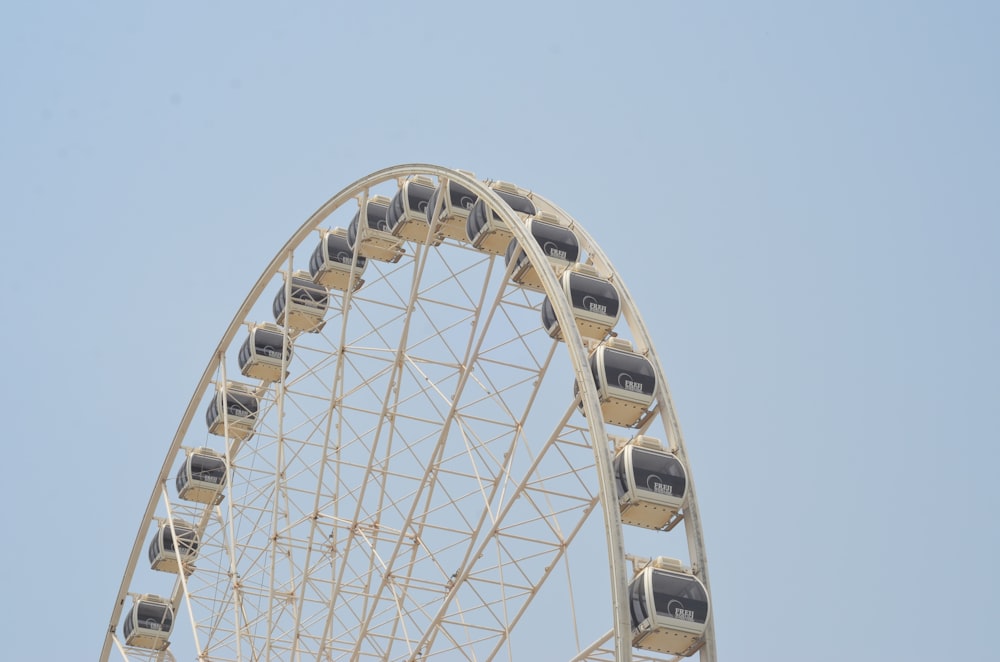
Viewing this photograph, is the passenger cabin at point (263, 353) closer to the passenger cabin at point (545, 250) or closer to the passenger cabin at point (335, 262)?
the passenger cabin at point (335, 262)

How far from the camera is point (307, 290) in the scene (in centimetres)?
3641

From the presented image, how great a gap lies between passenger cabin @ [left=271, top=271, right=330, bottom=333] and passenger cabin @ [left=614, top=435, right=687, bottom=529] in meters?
14.7

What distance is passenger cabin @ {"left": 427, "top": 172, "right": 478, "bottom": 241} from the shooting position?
2809 centimetres

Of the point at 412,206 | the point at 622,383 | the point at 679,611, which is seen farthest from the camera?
the point at 412,206

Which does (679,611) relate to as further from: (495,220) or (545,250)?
(495,220)

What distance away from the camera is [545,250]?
83.9ft

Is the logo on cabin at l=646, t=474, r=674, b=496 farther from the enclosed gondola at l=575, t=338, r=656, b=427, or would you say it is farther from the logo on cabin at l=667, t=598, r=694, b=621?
the logo on cabin at l=667, t=598, r=694, b=621

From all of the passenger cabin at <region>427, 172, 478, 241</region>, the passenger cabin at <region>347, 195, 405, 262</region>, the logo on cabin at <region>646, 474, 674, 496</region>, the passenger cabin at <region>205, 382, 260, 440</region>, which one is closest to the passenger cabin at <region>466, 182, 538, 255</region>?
the passenger cabin at <region>427, 172, 478, 241</region>

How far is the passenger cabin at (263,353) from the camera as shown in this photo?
37281 mm

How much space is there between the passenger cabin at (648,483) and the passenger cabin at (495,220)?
17.3ft

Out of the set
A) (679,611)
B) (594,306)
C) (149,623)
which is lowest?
(149,623)

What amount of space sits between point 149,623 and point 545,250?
20205mm

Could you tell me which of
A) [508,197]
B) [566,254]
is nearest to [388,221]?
[508,197]

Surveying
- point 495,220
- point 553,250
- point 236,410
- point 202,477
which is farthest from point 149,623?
point 553,250
